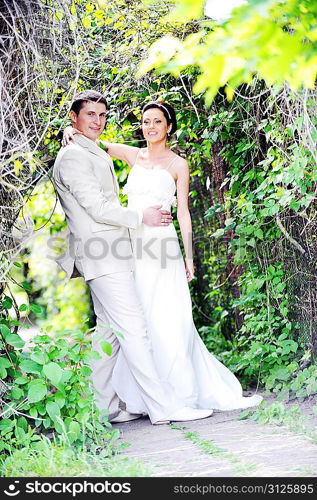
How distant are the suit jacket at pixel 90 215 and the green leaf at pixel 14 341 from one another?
2.52ft

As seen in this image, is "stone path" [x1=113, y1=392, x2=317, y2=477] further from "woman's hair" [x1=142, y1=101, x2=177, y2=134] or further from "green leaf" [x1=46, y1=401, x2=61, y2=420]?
"woman's hair" [x1=142, y1=101, x2=177, y2=134]

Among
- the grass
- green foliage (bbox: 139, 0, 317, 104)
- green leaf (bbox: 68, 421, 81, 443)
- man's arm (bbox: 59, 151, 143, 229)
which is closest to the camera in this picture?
green foliage (bbox: 139, 0, 317, 104)

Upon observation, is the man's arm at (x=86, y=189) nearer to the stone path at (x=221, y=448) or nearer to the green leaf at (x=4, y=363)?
the green leaf at (x=4, y=363)

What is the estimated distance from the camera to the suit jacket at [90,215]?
4.76 metres

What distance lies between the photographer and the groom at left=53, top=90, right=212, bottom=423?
478 cm

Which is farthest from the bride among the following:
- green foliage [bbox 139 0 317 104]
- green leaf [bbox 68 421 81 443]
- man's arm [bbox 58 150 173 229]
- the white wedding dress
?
green foliage [bbox 139 0 317 104]

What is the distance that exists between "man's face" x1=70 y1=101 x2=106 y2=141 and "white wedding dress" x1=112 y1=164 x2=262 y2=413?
0.61 m

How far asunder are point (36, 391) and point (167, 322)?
1385mm

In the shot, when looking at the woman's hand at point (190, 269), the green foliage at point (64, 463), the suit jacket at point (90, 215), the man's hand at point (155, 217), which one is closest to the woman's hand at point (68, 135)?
the suit jacket at point (90, 215)

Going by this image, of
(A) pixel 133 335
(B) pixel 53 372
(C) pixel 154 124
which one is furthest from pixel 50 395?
(C) pixel 154 124

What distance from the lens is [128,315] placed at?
4832mm

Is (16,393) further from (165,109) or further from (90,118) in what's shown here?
(165,109)

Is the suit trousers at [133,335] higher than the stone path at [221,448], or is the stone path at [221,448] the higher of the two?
the suit trousers at [133,335]
